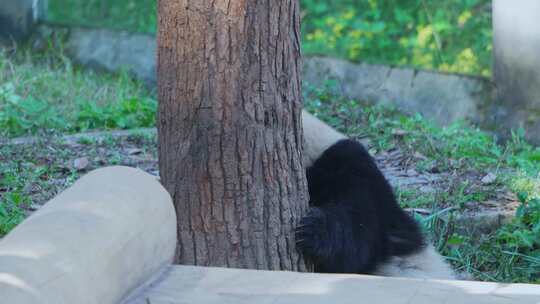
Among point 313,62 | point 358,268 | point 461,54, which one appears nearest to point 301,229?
point 358,268

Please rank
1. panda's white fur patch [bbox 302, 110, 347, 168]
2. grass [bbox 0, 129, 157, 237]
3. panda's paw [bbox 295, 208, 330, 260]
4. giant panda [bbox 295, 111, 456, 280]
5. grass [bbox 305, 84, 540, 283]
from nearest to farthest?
panda's paw [bbox 295, 208, 330, 260] → giant panda [bbox 295, 111, 456, 280] → panda's white fur patch [bbox 302, 110, 347, 168] → grass [bbox 0, 129, 157, 237] → grass [bbox 305, 84, 540, 283]

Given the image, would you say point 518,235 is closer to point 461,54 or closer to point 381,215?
point 381,215

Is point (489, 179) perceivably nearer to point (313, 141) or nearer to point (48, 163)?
point (313, 141)

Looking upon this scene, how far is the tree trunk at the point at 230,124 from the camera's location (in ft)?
9.13

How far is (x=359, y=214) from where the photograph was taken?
10.9 feet

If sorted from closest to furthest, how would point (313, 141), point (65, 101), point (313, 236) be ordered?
point (313, 236)
point (313, 141)
point (65, 101)

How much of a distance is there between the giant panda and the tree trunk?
1.18 ft

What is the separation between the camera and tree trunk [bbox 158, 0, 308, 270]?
278 centimetres

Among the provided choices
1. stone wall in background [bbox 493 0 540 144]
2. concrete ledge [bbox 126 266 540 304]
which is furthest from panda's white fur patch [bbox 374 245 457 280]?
stone wall in background [bbox 493 0 540 144]

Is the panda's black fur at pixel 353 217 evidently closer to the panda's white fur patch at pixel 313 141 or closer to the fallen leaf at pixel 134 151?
the panda's white fur patch at pixel 313 141

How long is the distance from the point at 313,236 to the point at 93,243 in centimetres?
117

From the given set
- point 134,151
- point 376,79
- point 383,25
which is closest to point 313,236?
point 134,151

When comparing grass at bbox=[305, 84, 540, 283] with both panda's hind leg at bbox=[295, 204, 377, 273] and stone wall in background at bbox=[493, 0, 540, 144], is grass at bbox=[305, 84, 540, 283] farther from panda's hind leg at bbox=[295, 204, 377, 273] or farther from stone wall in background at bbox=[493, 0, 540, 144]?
panda's hind leg at bbox=[295, 204, 377, 273]

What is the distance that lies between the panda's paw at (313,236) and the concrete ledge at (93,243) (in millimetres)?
710
